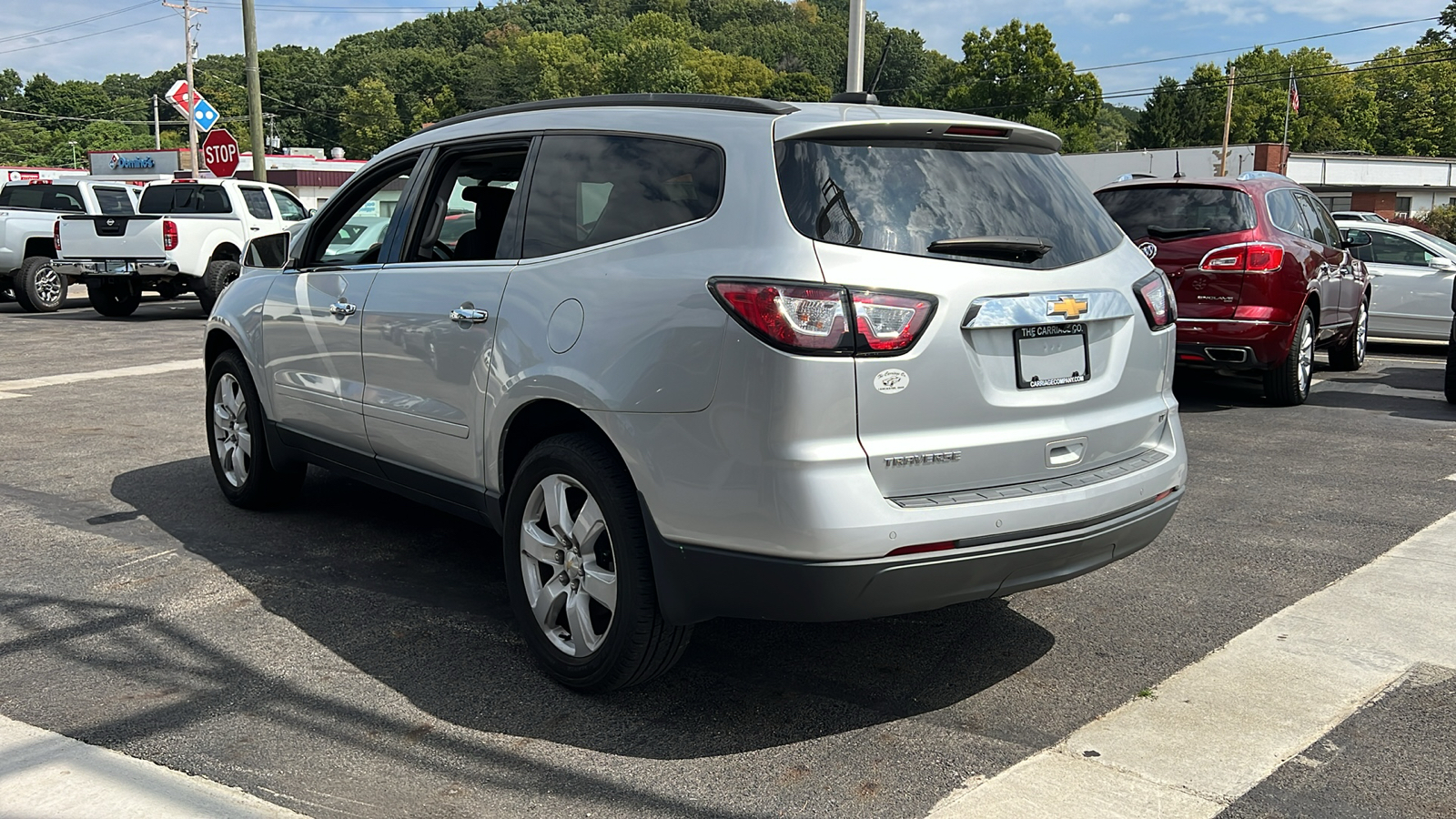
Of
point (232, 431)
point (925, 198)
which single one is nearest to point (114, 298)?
point (232, 431)

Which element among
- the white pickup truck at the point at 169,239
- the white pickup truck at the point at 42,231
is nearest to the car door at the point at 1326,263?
the white pickup truck at the point at 169,239

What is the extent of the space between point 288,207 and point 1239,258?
15.0 meters

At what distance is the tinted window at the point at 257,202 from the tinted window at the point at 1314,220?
573 inches

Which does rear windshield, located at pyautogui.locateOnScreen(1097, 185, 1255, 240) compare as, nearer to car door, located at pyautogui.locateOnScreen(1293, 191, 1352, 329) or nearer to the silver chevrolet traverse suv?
car door, located at pyautogui.locateOnScreen(1293, 191, 1352, 329)

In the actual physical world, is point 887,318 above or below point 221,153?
below

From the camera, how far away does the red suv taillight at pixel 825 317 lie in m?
3.15

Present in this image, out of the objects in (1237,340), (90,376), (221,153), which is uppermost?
(221,153)

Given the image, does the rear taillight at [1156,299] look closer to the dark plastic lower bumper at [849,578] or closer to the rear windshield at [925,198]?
the rear windshield at [925,198]

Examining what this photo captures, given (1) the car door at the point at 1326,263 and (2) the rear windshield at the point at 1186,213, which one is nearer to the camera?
(2) the rear windshield at the point at 1186,213

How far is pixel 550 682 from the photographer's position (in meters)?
3.91

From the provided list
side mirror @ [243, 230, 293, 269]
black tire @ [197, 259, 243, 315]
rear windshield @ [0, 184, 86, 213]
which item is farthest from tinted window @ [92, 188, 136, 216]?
side mirror @ [243, 230, 293, 269]

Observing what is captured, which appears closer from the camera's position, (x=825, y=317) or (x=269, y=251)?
(x=825, y=317)

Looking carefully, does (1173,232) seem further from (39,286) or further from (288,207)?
(39,286)

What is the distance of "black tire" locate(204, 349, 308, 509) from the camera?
5.86 m
